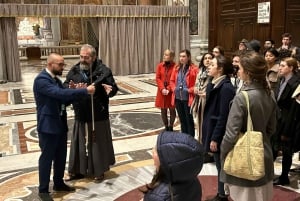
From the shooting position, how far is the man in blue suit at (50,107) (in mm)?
3559

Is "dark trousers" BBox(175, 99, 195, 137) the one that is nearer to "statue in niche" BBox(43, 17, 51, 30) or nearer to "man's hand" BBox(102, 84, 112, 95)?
"man's hand" BBox(102, 84, 112, 95)

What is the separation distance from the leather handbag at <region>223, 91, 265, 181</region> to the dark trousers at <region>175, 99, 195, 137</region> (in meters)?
2.72

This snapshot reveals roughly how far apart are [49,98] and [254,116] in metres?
2.00

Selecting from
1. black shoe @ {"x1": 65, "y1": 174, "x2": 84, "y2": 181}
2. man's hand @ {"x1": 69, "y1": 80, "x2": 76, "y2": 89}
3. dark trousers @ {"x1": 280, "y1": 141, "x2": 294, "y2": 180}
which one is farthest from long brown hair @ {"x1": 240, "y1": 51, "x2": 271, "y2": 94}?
black shoe @ {"x1": 65, "y1": 174, "x2": 84, "y2": 181}

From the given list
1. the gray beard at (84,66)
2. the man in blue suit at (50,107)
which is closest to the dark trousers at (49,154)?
the man in blue suit at (50,107)

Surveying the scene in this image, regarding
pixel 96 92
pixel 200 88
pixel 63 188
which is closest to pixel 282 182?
pixel 200 88

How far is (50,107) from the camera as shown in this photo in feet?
11.9

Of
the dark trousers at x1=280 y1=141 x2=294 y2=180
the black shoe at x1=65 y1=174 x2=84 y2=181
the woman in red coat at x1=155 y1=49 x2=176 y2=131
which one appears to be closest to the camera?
the dark trousers at x1=280 y1=141 x2=294 y2=180

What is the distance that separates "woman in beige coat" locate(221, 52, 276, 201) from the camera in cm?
265

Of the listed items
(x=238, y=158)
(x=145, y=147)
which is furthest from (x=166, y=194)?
(x=145, y=147)

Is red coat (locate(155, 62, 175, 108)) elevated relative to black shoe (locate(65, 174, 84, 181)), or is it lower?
elevated

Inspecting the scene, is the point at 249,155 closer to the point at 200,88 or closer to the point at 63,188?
the point at 200,88

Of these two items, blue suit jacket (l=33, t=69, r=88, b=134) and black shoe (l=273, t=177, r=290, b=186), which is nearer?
blue suit jacket (l=33, t=69, r=88, b=134)

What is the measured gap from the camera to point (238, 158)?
270 cm
